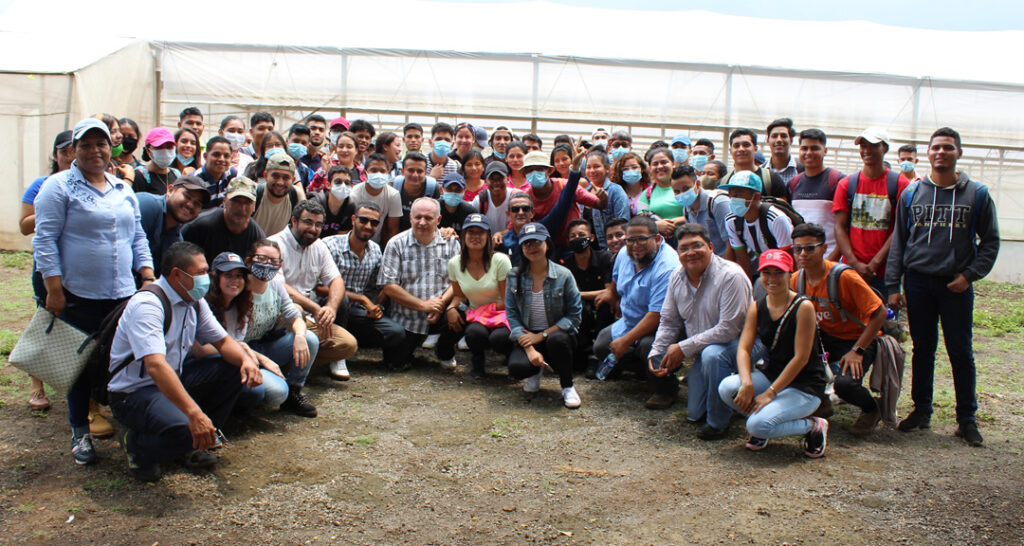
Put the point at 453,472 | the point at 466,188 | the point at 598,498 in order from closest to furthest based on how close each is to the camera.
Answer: the point at 598,498
the point at 453,472
the point at 466,188

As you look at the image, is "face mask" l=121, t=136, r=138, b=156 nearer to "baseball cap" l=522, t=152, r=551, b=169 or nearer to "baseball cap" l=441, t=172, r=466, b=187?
"baseball cap" l=441, t=172, r=466, b=187

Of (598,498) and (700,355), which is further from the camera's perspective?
(700,355)

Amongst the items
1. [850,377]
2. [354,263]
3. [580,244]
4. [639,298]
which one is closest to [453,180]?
[354,263]

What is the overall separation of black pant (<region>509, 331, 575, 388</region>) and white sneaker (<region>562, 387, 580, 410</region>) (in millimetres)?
41

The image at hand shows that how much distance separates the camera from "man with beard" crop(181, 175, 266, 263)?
514 centimetres

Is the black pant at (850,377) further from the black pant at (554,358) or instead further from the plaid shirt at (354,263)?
the plaid shirt at (354,263)

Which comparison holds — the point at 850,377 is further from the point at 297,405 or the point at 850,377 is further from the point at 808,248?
the point at 297,405

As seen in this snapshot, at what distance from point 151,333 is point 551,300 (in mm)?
3020

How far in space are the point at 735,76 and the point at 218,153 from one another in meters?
12.6

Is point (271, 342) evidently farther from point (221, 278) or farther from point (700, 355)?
point (700, 355)

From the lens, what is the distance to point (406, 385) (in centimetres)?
596

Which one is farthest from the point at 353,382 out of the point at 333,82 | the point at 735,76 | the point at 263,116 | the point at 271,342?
the point at 735,76

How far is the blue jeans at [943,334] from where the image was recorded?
192 inches

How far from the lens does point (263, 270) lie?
16.0 feet
